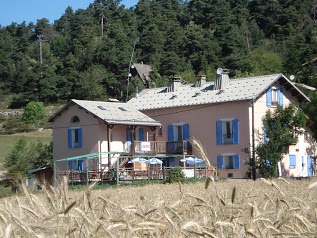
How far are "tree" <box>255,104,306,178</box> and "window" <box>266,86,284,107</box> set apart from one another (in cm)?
175

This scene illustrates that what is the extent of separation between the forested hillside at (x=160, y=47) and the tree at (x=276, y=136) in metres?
12.8

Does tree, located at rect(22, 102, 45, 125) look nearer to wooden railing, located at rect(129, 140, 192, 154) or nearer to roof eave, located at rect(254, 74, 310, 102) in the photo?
wooden railing, located at rect(129, 140, 192, 154)

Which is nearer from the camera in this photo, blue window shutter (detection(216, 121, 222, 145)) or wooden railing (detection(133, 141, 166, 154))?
blue window shutter (detection(216, 121, 222, 145))

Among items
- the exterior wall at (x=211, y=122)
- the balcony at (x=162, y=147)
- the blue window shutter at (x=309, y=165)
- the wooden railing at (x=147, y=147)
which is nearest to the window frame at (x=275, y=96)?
the exterior wall at (x=211, y=122)

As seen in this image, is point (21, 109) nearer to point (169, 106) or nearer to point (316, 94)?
point (169, 106)

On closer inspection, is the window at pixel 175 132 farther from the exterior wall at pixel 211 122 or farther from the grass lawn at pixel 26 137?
the grass lawn at pixel 26 137

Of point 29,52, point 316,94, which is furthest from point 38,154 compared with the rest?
point 29,52

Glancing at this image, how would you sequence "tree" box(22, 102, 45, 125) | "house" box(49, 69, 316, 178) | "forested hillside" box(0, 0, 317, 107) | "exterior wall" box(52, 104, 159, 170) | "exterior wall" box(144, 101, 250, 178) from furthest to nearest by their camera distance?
"forested hillside" box(0, 0, 317, 107), "tree" box(22, 102, 45, 125), "exterior wall" box(52, 104, 159, 170), "house" box(49, 69, 316, 178), "exterior wall" box(144, 101, 250, 178)

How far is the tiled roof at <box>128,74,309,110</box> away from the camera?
40.4 meters

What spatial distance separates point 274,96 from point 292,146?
3.34m

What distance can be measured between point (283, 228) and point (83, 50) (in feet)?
304

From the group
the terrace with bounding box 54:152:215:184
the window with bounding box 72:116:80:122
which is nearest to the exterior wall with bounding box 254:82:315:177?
the terrace with bounding box 54:152:215:184

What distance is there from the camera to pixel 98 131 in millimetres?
39969

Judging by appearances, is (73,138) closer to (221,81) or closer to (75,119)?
(75,119)
